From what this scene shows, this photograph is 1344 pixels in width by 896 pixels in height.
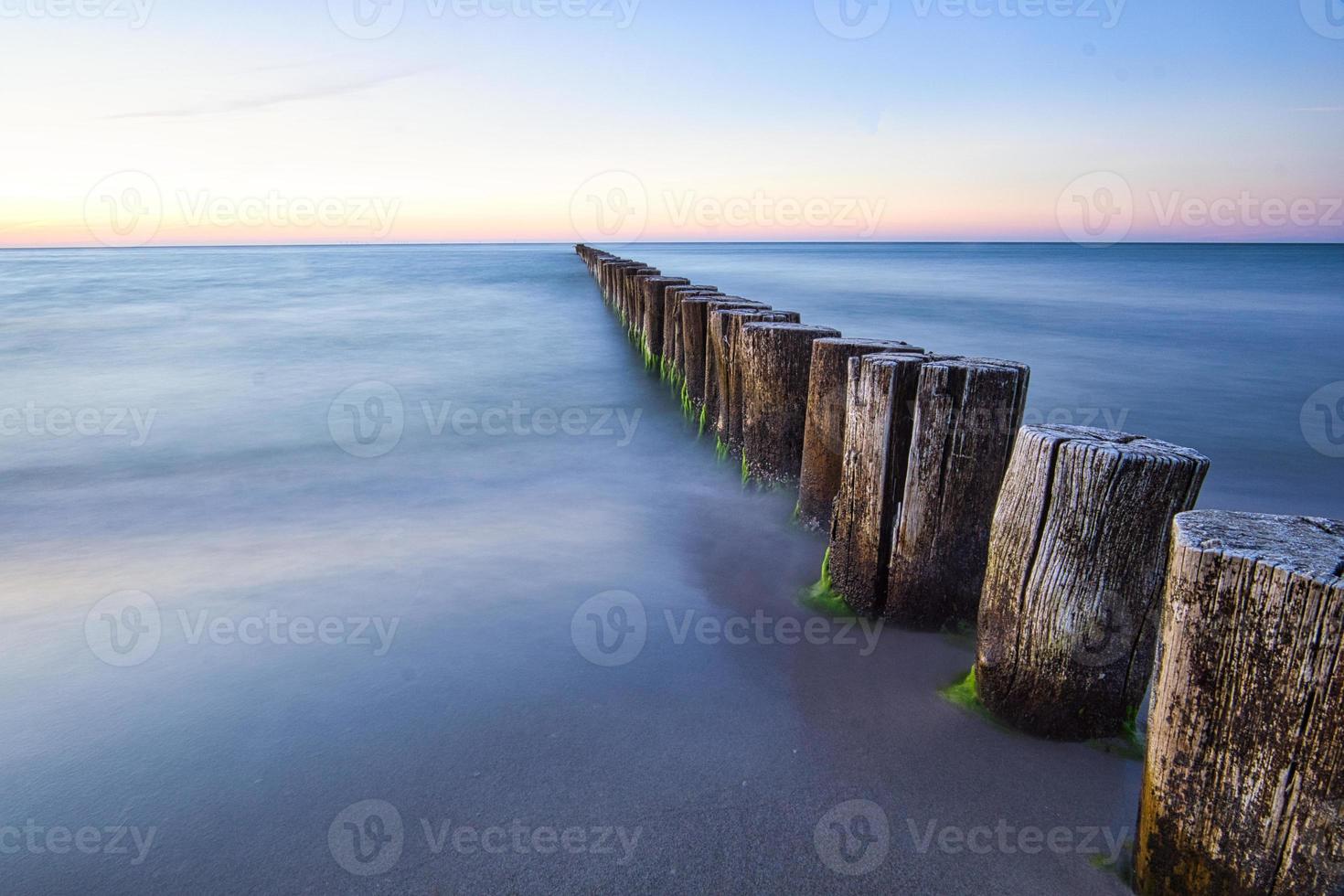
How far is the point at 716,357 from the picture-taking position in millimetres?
5035

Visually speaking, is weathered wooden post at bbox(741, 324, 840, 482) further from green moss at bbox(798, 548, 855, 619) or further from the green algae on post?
the green algae on post

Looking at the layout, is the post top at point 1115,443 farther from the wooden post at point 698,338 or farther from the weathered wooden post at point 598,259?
the weathered wooden post at point 598,259

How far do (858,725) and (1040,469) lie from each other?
0.96m

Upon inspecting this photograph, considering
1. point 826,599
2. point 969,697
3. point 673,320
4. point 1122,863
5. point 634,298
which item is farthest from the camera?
point 634,298

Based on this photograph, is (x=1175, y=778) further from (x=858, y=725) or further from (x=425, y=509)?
(x=425, y=509)

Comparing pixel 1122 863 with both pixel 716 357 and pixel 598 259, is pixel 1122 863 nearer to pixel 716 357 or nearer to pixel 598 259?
pixel 716 357

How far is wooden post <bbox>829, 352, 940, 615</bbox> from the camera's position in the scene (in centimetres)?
265

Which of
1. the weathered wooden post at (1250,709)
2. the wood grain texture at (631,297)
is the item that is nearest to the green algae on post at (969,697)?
the weathered wooden post at (1250,709)

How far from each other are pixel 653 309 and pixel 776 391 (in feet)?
15.2

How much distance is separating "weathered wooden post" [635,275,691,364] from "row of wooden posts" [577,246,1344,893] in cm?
449

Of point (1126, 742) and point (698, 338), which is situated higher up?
point (698, 338)

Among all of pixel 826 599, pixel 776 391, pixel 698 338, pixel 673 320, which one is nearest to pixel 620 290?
pixel 673 320

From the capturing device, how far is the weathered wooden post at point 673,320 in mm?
6879

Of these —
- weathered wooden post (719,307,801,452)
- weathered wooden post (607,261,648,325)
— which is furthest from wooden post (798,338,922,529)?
weathered wooden post (607,261,648,325)
